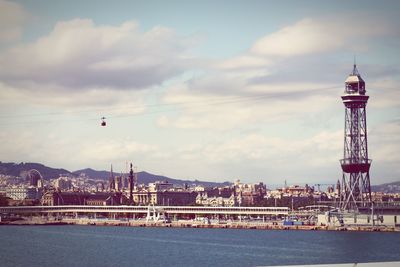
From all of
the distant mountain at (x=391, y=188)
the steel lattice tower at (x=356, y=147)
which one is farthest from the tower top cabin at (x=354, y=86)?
the distant mountain at (x=391, y=188)

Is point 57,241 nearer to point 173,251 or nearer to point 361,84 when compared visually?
point 173,251

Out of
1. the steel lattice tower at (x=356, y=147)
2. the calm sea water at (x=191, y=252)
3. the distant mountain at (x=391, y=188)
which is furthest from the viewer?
the distant mountain at (x=391, y=188)

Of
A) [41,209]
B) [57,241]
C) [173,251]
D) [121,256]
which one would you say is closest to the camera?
[121,256]

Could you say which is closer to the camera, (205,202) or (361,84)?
(361,84)

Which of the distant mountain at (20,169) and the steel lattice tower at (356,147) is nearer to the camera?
the steel lattice tower at (356,147)

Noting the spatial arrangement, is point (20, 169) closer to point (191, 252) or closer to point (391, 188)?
point (391, 188)

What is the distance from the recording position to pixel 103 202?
91438mm

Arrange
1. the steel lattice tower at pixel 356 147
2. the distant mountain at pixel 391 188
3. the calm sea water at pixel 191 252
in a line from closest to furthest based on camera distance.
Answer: the calm sea water at pixel 191 252, the steel lattice tower at pixel 356 147, the distant mountain at pixel 391 188

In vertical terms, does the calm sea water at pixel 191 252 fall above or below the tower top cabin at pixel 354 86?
below

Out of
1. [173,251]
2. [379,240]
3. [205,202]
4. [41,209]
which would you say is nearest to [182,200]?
[205,202]

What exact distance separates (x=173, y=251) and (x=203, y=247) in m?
2.54

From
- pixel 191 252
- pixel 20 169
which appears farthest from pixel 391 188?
pixel 191 252

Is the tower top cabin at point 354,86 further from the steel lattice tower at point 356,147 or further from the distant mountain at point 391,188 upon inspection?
the distant mountain at point 391,188

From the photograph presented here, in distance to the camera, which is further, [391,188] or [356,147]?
[391,188]
